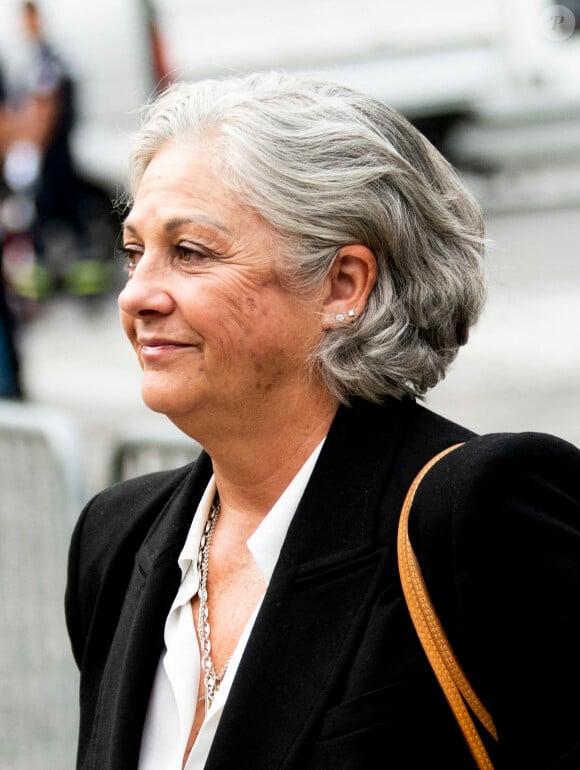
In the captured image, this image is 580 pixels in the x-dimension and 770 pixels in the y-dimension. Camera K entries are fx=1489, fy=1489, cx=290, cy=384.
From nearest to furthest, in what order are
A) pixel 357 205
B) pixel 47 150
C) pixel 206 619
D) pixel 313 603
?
pixel 313 603, pixel 357 205, pixel 206 619, pixel 47 150

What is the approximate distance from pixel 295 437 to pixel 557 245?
11.0 meters

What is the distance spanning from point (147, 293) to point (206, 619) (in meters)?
0.54

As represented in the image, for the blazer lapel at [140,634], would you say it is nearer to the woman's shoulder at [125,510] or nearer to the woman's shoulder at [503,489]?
the woman's shoulder at [125,510]

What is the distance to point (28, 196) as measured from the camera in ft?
40.4

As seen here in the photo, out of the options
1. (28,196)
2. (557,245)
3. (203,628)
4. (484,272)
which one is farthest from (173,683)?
(557,245)

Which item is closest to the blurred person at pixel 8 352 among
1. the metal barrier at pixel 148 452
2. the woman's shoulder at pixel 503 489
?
the metal barrier at pixel 148 452

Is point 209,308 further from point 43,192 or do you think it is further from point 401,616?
point 43,192

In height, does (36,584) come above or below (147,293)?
below

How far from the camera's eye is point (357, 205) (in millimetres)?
2328

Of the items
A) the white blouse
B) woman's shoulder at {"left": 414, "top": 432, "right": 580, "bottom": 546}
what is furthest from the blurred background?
woman's shoulder at {"left": 414, "top": 432, "right": 580, "bottom": 546}

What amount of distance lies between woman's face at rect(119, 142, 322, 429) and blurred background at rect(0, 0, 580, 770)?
5.22 m

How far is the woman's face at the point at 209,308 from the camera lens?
2.34 m

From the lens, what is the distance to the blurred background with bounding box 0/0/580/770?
921cm

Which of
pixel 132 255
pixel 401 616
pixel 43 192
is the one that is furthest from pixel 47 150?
pixel 401 616
